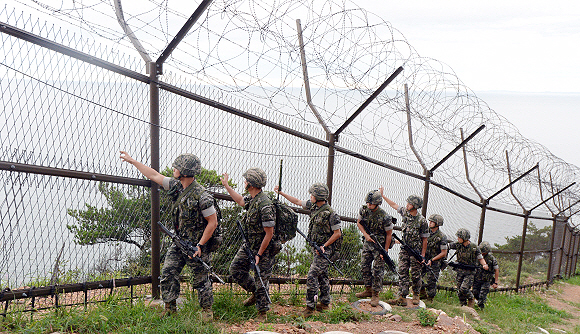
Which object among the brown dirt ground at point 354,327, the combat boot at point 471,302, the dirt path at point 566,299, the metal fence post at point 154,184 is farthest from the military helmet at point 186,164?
the dirt path at point 566,299

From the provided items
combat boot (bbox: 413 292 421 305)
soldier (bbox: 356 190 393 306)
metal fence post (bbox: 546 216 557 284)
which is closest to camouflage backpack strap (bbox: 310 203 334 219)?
soldier (bbox: 356 190 393 306)

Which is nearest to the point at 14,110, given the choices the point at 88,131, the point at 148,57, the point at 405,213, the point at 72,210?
the point at 88,131

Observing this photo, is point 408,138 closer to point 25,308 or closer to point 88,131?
point 88,131

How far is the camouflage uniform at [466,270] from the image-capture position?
7.42m

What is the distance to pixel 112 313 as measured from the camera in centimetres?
355

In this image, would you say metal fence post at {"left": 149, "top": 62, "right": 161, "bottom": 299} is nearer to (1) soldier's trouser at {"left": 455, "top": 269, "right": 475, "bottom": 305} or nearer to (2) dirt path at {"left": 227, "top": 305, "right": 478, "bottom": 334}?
(2) dirt path at {"left": 227, "top": 305, "right": 478, "bottom": 334}

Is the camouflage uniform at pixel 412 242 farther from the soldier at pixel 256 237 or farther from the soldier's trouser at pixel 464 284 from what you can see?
the soldier at pixel 256 237

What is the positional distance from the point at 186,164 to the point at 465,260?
5.62 m

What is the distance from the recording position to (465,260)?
24.6 ft

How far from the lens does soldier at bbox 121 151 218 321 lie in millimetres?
3805

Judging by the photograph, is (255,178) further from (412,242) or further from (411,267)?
(411,267)

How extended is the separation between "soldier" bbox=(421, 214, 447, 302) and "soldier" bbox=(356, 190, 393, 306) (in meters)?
1.32

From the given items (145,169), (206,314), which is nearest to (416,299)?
(206,314)

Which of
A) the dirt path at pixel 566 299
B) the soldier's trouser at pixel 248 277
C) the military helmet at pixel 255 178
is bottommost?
the dirt path at pixel 566 299
